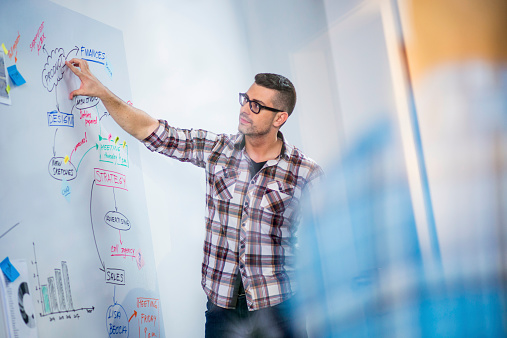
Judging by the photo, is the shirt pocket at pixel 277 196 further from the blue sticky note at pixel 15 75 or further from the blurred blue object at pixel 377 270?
the blue sticky note at pixel 15 75

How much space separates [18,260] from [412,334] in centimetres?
153

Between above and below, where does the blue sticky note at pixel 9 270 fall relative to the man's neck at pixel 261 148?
below

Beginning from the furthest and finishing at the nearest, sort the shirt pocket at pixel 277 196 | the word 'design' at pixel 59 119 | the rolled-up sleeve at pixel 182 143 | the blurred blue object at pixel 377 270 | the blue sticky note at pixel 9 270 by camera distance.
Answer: the blurred blue object at pixel 377 270, the shirt pocket at pixel 277 196, the rolled-up sleeve at pixel 182 143, the word 'design' at pixel 59 119, the blue sticky note at pixel 9 270

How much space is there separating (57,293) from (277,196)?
0.75 meters

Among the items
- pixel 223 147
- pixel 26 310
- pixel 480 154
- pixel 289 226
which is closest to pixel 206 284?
pixel 289 226

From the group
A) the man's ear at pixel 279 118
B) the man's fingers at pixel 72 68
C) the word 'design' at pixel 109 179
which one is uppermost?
the man's fingers at pixel 72 68

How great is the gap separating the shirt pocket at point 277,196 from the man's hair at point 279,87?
305 mm

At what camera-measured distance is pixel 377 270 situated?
1.83 m

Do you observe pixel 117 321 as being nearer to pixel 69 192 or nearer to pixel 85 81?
pixel 69 192

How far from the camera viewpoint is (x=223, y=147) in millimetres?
1481

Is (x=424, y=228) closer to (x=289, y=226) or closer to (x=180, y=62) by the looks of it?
(x=289, y=226)

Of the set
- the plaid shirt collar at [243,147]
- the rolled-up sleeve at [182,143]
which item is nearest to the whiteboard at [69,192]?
the rolled-up sleeve at [182,143]

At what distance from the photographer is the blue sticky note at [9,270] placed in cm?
93

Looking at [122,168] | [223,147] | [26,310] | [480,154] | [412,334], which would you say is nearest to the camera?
[26,310]
